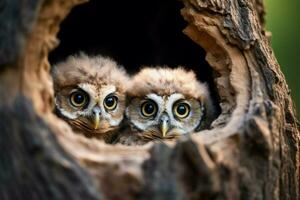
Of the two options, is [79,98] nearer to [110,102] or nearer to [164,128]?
[110,102]

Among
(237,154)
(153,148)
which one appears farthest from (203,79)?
(153,148)

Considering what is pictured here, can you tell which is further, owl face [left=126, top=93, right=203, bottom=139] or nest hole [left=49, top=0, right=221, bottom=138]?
nest hole [left=49, top=0, right=221, bottom=138]

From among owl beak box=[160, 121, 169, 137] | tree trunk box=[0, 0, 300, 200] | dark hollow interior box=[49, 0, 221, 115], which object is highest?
dark hollow interior box=[49, 0, 221, 115]

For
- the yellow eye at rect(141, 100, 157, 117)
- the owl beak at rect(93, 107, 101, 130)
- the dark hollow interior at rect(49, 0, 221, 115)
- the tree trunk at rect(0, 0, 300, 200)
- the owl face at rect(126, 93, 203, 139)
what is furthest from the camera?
the dark hollow interior at rect(49, 0, 221, 115)

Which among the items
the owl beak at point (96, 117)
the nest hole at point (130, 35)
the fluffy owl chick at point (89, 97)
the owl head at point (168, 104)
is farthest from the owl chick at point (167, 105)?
the nest hole at point (130, 35)

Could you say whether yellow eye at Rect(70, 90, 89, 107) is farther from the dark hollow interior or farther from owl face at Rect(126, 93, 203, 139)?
the dark hollow interior

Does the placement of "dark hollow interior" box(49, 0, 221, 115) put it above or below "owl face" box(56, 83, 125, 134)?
above

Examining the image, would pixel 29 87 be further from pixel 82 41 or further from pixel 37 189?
pixel 82 41

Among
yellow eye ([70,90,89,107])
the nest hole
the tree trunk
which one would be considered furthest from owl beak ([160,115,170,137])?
the tree trunk
